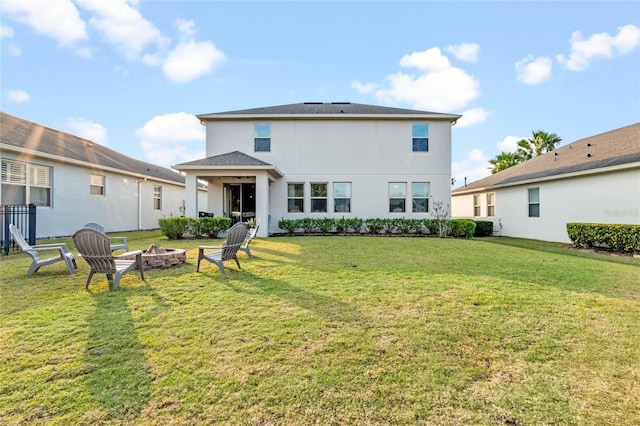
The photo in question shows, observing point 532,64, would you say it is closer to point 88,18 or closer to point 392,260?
point 392,260

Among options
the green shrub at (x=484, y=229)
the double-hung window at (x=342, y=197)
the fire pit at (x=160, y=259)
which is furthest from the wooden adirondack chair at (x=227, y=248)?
the green shrub at (x=484, y=229)

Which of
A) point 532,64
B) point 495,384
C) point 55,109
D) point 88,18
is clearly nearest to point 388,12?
point 532,64

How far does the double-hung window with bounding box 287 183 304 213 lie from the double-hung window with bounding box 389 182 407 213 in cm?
477

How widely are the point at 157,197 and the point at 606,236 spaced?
23.9 metres

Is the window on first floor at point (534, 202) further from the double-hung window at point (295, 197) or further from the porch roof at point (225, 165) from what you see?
the porch roof at point (225, 165)

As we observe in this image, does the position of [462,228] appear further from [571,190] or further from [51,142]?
[51,142]

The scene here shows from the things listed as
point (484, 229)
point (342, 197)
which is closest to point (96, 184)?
point (342, 197)

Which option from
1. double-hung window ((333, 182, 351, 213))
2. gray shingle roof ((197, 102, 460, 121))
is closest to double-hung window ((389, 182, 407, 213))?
double-hung window ((333, 182, 351, 213))

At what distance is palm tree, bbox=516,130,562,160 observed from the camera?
25858 millimetres

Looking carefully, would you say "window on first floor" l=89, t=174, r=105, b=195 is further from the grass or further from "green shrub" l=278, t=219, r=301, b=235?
the grass

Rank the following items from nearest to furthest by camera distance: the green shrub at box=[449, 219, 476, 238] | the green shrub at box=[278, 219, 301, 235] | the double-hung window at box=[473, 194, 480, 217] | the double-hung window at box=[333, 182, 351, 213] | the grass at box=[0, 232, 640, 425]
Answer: the grass at box=[0, 232, 640, 425] < the green shrub at box=[449, 219, 476, 238] < the green shrub at box=[278, 219, 301, 235] < the double-hung window at box=[333, 182, 351, 213] < the double-hung window at box=[473, 194, 480, 217]

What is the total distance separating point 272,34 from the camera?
1429cm

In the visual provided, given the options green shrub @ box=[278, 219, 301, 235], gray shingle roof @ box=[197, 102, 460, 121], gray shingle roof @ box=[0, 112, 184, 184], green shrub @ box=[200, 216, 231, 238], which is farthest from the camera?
gray shingle roof @ box=[197, 102, 460, 121]

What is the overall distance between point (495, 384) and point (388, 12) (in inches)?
612
